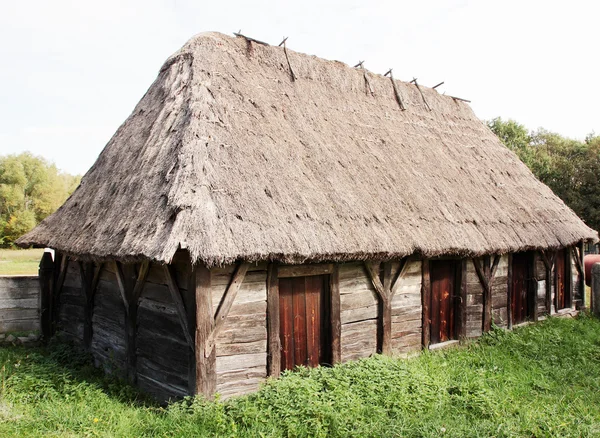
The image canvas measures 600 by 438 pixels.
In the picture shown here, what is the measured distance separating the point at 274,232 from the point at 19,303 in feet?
21.3

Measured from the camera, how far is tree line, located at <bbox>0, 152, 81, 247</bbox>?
35875 millimetres

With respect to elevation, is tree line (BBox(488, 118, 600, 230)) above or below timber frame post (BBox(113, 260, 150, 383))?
above

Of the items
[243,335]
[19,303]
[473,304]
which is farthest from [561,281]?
[19,303]

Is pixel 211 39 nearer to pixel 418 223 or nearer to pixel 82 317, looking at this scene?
pixel 418 223

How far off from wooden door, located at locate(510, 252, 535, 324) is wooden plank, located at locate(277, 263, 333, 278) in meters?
5.51

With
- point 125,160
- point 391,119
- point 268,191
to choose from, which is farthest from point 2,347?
point 391,119

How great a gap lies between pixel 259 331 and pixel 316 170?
8.95 ft

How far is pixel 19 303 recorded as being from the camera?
9.52 m

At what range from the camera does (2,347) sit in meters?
8.76

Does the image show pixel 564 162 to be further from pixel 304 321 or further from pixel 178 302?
pixel 178 302

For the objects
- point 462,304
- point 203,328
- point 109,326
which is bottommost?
point 109,326

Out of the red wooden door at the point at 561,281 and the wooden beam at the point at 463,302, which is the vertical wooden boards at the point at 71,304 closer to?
the wooden beam at the point at 463,302

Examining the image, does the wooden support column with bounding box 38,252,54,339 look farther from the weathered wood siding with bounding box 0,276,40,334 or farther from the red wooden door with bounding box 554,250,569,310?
the red wooden door with bounding box 554,250,569,310

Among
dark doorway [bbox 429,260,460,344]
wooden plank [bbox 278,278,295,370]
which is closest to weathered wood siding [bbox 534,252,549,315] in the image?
dark doorway [bbox 429,260,460,344]
